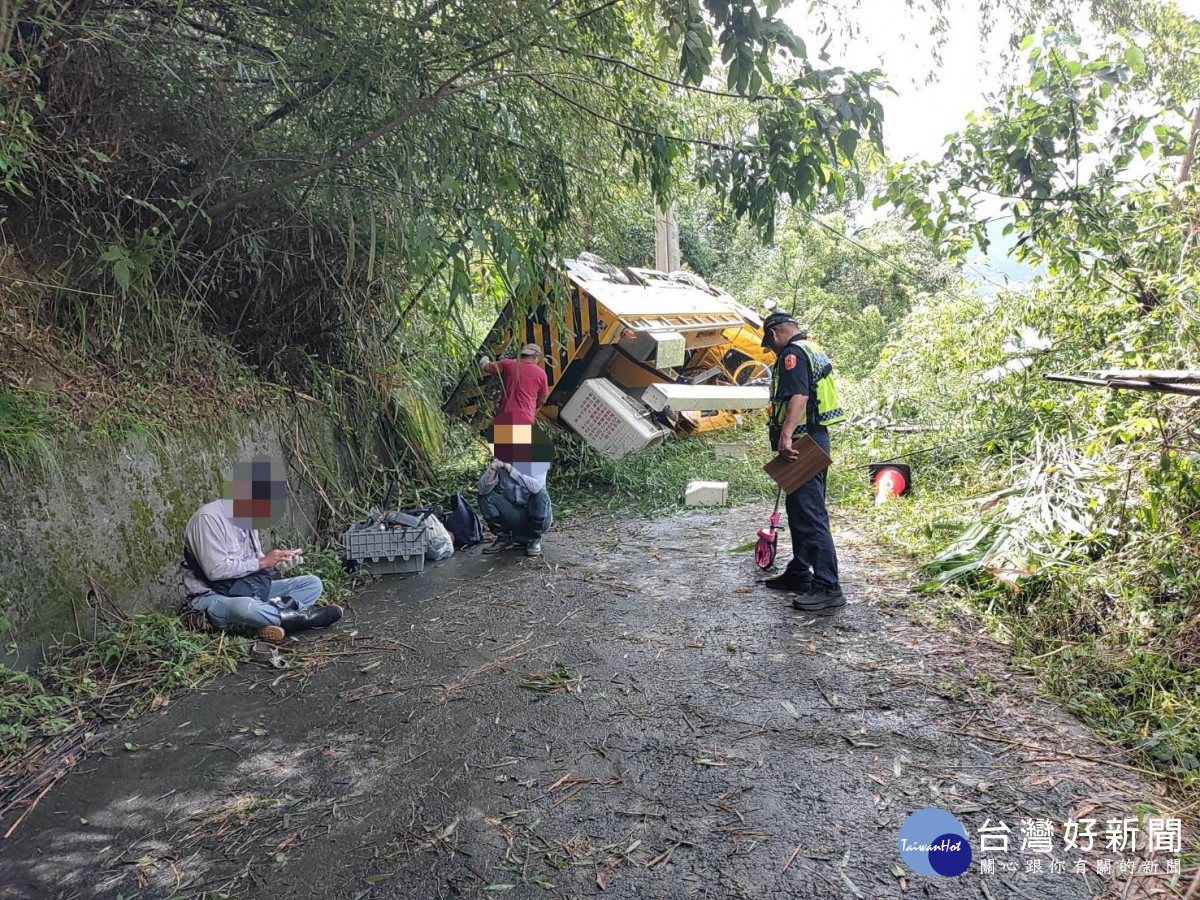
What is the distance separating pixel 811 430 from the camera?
15.3 feet

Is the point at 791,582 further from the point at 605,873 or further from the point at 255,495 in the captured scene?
the point at 255,495

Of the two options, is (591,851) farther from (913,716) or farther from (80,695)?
(80,695)

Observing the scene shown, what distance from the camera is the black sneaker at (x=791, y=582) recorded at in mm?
4793

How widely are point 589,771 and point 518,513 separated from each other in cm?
320

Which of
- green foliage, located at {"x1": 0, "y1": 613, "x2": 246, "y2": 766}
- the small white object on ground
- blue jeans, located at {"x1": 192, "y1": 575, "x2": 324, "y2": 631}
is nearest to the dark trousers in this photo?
the small white object on ground

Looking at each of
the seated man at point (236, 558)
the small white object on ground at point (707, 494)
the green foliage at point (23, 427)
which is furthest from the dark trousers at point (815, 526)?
the green foliage at point (23, 427)

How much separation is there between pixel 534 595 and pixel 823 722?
2329mm

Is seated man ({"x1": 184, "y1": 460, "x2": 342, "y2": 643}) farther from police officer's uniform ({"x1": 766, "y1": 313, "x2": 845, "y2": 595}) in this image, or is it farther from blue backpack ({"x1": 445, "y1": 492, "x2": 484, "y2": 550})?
police officer's uniform ({"x1": 766, "y1": 313, "x2": 845, "y2": 595})

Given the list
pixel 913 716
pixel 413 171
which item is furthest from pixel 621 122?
pixel 913 716

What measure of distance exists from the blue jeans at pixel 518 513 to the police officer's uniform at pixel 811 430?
80.3 inches

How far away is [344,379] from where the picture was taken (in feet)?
21.3

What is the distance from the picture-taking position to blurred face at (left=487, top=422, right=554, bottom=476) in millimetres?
6402

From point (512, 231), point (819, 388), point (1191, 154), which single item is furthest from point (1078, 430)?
point (512, 231)

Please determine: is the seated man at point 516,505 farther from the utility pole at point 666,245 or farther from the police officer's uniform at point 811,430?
the utility pole at point 666,245
